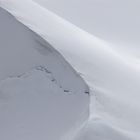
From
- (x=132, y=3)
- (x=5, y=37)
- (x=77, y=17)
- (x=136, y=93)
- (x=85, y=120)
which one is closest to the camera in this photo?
(x=85, y=120)

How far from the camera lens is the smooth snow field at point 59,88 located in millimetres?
2408

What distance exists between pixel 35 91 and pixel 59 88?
0.15 metres

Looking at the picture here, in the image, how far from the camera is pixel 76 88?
2.56 m

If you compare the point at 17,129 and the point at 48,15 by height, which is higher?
the point at 48,15

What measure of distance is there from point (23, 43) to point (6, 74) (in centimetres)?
22

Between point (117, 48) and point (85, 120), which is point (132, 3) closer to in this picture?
point (117, 48)

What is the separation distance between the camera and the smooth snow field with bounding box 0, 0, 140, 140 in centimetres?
241

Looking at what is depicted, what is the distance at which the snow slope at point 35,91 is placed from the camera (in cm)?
247

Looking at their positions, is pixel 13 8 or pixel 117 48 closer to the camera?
pixel 13 8

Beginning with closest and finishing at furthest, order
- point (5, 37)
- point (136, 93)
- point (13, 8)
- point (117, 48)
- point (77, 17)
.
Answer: point (136, 93) → point (5, 37) → point (13, 8) → point (117, 48) → point (77, 17)

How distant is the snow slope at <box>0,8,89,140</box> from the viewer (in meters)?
2.47

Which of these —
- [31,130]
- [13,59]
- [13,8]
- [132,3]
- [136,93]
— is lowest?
[31,130]

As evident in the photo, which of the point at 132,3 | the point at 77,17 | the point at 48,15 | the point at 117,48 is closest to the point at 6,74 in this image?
the point at 48,15

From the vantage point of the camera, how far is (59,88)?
2.63 meters
